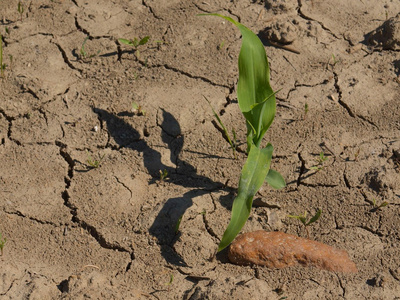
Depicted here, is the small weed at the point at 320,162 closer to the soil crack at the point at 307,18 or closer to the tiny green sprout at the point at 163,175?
the tiny green sprout at the point at 163,175

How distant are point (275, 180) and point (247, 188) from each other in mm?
334

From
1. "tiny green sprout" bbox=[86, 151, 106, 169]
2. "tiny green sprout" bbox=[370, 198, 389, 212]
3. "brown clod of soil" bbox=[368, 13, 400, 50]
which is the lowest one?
"tiny green sprout" bbox=[86, 151, 106, 169]

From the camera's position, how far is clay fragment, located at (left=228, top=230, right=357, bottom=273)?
2.70m

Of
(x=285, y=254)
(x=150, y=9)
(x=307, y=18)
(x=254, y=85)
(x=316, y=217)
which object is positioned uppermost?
(x=307, y=18)

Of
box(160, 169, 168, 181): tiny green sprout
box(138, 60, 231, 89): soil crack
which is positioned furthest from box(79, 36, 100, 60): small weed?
box(160, 169, 168, 181): tiny green sprout

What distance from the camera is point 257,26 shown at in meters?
3.82

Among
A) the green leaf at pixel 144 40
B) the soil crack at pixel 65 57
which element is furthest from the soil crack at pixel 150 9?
the soil crack at pixel 65 57

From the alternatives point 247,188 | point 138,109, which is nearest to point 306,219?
point 247,188

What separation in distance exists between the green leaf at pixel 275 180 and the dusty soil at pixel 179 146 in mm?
124

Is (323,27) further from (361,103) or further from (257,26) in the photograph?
(361,103)

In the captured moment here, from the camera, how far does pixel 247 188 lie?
2617 mm

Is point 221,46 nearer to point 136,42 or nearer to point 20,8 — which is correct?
point 136,42

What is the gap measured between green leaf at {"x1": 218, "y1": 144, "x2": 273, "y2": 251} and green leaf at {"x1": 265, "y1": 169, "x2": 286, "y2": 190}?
0.62ft

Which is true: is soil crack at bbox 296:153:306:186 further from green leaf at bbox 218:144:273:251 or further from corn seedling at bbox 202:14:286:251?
green leaf at bbox 218:144:273:251
